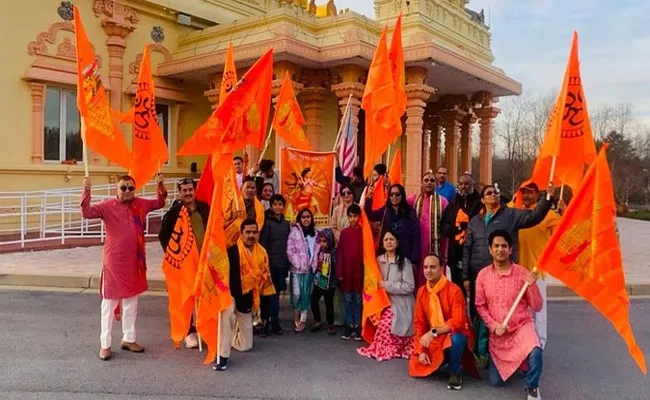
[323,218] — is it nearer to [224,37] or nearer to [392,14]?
[224,37]

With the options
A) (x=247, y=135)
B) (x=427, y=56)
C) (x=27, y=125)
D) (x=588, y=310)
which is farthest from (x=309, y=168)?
(x=27, y=125)

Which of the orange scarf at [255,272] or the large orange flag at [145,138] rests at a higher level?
the large orange flag at [145,138]

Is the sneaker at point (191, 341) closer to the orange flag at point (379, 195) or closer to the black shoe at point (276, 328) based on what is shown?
the black shoe at point (276, 328)

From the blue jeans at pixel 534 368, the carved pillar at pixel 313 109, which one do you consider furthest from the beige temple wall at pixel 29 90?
the blue jeans at pixel 534 368

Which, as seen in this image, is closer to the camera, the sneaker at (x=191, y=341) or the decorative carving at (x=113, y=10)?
the sneaker at (x=191, y=341)

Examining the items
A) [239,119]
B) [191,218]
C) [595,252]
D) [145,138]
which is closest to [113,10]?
[145,138]

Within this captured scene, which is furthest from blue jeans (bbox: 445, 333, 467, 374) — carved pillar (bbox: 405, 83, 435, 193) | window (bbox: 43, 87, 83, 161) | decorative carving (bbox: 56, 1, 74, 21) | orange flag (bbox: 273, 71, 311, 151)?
decorative carving (bbox: 56, 1, 74, 21)

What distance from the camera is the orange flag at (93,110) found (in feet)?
17.5

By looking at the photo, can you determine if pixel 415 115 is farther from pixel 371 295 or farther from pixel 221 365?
pixel 221 365

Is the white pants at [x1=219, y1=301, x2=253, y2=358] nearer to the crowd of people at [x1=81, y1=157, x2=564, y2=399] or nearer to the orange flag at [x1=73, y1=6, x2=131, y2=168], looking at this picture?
the crowd of people at [x1=81, y1=157, x2=564, y2=399]

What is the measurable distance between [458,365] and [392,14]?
1446 cm

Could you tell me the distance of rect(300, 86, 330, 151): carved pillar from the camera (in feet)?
48.2

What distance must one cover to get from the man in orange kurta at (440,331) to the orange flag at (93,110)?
329 cm

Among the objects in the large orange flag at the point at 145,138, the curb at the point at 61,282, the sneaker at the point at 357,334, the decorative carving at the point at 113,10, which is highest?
the decorative carving at the point at 113,10
